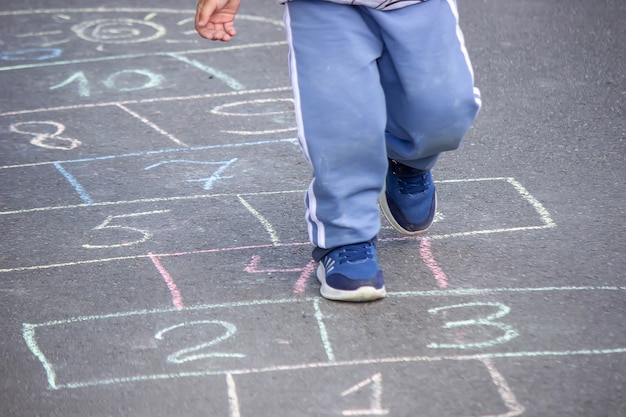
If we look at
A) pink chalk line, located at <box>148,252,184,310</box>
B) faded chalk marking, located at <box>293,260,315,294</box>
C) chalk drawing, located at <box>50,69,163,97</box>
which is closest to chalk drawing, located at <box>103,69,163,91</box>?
chalk drawing, located at <box>50,69,163,97</box>

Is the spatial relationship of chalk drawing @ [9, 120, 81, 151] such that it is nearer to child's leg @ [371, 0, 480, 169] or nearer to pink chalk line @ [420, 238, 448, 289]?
pink chalk line @ [420, 238, 448, 289]

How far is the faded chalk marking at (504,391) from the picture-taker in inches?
93.2

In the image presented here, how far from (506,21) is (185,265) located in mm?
3714

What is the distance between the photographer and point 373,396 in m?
2.47

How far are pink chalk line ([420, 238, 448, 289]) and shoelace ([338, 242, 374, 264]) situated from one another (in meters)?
0.23

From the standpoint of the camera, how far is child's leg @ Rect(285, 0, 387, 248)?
2906mm

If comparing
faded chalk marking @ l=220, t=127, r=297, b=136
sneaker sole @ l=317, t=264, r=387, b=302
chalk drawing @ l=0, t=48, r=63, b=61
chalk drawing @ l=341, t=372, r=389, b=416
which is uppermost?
chalk drawing @ l=341, t=372, r=389, b=416

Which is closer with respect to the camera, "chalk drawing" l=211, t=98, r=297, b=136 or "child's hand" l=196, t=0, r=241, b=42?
"child's hand" l=196, t=0, r=241, b=42

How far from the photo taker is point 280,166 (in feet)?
13.7

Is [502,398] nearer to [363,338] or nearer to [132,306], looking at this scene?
[363,338]

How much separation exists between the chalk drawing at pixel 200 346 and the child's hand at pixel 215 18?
82 cm

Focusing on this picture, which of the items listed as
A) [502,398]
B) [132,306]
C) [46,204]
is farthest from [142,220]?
[502,398]

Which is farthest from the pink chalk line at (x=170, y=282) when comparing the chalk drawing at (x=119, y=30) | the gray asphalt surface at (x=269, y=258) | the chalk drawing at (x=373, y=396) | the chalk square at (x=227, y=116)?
the chalk drawing at (x=119, y=30)

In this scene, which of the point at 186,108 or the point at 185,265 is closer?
the point at 185,265
